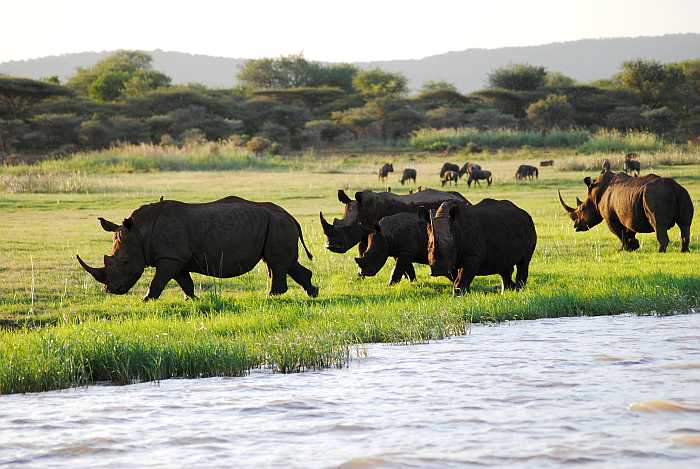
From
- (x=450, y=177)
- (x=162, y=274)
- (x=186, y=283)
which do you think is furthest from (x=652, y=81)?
(x=162, y=274)

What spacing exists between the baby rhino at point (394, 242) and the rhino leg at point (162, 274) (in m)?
1.94

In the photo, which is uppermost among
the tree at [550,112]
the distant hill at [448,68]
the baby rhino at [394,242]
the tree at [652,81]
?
the distant hill at [448,68]

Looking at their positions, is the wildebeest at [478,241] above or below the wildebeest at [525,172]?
above

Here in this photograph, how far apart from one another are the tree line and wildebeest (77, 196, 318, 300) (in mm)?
41206

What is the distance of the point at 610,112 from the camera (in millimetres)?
69500

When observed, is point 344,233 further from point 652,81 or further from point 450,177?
point 652,81

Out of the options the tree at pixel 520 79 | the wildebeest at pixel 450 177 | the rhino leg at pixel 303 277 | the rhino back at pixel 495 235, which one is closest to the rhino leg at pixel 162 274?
the rhino leg at pixel 303 277

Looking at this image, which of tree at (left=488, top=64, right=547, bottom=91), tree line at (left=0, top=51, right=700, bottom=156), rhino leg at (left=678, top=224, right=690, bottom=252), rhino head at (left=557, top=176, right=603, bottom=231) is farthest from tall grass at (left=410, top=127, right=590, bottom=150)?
rhino leg at (left=678, top=224, right=690, bottom=252)

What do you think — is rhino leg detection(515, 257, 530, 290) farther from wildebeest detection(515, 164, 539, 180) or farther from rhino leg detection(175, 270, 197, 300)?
wildebeest detection(515, 164, 539, 180)

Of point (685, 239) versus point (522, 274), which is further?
point (685, 239)

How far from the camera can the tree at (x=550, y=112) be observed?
217 feet

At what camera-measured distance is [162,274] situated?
11.0 metres

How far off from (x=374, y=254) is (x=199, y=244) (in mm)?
1905

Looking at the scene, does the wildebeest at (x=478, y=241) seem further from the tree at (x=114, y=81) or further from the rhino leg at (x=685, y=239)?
the tree at (x=114, y=81)
